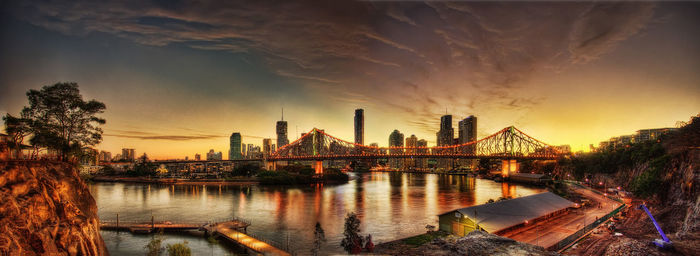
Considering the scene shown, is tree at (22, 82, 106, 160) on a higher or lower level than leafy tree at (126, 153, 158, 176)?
higher

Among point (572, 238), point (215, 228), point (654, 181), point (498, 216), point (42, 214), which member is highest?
point (42, 214)

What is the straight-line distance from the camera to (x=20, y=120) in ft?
51.6

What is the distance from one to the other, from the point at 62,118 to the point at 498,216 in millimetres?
27179

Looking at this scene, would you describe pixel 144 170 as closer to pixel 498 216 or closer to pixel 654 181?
pixel 498 216

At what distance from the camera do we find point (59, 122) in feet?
55.9

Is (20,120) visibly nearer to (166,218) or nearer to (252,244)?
(252,244)

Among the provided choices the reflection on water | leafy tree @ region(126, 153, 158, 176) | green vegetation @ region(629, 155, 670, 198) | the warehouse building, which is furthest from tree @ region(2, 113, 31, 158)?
leafy tree @ region(126, 153, 158, 176)

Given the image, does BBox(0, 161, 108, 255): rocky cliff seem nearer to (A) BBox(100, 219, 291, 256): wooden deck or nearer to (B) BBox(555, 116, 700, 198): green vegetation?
(A) BBox(100, 219, 291, 256): wooden deck

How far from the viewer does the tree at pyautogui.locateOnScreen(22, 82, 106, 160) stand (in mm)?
16031

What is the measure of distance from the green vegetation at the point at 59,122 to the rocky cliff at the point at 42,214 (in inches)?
81.3

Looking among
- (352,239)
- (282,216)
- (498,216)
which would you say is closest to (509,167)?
(282,216)

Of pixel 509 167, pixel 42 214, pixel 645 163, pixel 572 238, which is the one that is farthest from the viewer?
pixel 509 167

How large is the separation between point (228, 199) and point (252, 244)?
30168mm

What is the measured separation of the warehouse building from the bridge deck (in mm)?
11194
